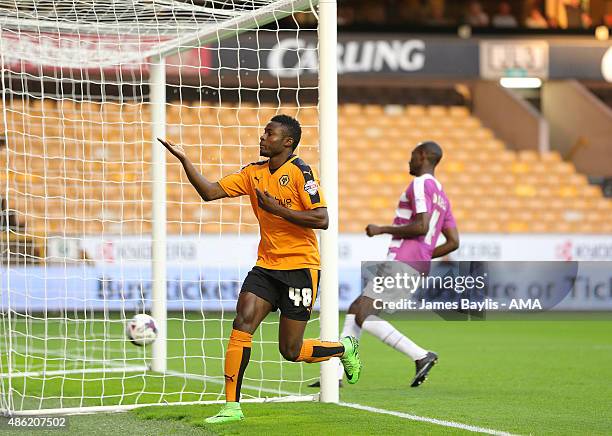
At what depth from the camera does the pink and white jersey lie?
9.49m

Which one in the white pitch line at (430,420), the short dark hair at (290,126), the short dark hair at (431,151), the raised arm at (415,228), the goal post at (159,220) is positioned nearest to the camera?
the white pitch line at (430,420)

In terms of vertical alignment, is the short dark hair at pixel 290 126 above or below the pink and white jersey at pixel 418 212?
above

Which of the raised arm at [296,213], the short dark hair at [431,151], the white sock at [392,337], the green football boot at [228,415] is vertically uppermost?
the short dark hair at [431,151]

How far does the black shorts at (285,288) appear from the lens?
23.3 feet

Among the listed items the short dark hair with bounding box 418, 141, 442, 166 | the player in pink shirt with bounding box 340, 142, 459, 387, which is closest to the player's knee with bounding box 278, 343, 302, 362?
the player in pink shirt with bounding box 340, 142, 459, 387

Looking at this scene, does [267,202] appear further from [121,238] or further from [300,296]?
[121,238]

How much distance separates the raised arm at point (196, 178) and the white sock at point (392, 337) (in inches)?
105

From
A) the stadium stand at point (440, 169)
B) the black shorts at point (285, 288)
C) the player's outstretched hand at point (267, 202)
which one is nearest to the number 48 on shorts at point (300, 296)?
the black shorts at point (285, 288)

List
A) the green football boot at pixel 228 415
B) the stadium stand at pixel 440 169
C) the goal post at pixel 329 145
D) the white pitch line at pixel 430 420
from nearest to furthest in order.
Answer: the white pitch line at pixel 430 420
the green football boot at pixel 228 415
the goal post at pixel 329 145
the stadium stand at pixel 440 169

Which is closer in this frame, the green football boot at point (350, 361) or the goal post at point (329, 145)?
the green football boot at point (350, 361)

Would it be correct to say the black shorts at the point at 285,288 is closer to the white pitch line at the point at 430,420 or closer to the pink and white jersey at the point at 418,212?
the white pitch line at the point at 430,420

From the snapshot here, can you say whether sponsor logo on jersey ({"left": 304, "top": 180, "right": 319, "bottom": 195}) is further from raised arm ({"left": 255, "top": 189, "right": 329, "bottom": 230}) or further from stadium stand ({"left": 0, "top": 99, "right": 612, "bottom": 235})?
stadium stand ({"left": 0, "top": 99, "right": 612, "bottom": 235})

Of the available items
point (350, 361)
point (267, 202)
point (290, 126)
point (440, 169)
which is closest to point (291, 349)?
point (350, 361)

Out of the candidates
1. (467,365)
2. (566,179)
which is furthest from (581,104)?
(467,365)
